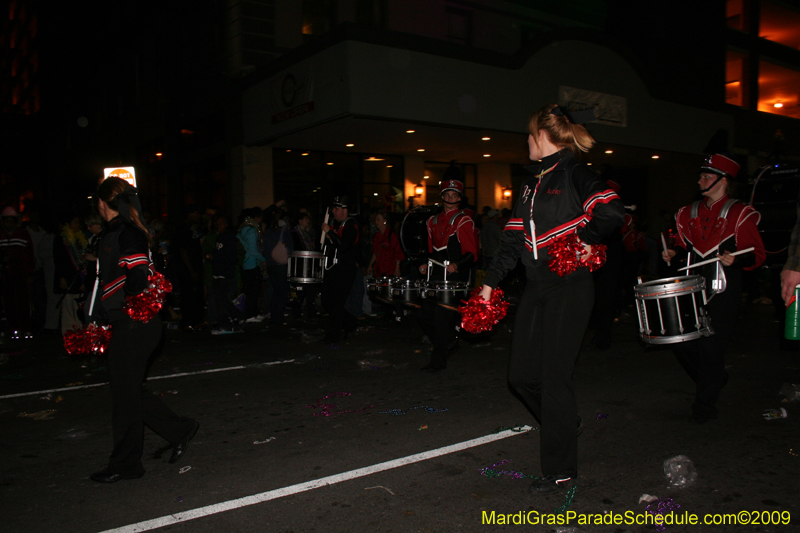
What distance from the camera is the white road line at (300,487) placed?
3396 mm

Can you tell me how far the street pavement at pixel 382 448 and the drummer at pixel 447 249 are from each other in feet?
1.54

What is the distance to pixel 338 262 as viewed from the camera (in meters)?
8.43

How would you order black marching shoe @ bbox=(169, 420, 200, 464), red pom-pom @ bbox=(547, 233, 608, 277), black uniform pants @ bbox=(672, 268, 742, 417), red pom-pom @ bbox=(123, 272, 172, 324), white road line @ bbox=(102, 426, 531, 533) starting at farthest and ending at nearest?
black uniform pants @ bbox=(672, 268, 742, 417) < black marching shoe @ bbox=(169, 420, 200, 464) < red pom-pom @ bbox=(123, 272, 172, 324) < red pom-pom @ bbox=(547, 233, 608, 277) < white road line @ bbox=(102, 426, 531, 533)

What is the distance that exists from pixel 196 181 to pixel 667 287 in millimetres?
20591

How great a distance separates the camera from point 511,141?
66.4 ft

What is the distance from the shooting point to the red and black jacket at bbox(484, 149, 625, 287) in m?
3.47

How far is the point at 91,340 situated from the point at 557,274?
130 inches

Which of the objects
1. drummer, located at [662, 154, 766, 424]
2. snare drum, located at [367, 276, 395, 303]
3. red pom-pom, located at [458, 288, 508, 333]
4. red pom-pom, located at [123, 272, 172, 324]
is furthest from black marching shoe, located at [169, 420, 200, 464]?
drummer, located at [662, 154, 766, 424]

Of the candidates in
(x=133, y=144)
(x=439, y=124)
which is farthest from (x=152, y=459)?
(x=133, y=144)

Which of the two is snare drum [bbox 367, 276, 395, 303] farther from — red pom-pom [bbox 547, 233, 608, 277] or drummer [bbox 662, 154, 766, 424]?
red pom-pom [bbox 547, 233, 608, 277]

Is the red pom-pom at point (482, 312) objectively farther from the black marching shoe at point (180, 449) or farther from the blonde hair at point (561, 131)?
the black marching shoe at point (180, 449)

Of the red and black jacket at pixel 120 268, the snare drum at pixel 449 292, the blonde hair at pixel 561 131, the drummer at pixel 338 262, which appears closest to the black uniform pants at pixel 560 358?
the blonde hair at pixel 561 131

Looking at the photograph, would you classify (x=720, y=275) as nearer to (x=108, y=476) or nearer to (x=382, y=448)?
(x=382, y=448)

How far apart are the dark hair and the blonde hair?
109 inches
